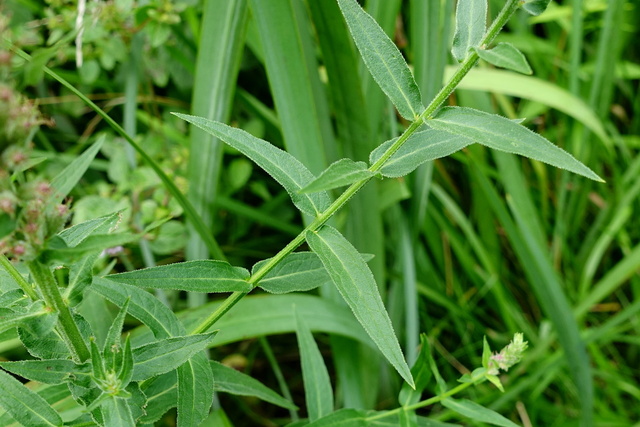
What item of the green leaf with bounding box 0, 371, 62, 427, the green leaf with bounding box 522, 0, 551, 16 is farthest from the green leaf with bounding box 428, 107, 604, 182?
the green leaf with bounding box 0, 371, 62, 427

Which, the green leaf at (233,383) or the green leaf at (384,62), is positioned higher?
the green leaf at (384,62)

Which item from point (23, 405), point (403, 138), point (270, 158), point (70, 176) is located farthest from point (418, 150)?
→ point (23, 405)

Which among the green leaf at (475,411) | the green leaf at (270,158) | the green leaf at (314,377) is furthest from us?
the green leaf at (314,377)

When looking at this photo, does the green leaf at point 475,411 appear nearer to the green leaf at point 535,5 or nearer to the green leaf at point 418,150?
the green leaf at point 418,150

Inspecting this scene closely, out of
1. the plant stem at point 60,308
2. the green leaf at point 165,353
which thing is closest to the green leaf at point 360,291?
the green leaf at point 165,353

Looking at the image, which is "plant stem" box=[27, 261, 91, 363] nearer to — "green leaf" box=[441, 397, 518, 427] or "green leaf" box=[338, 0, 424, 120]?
"green leaf" box=[338, 0, 424, 120]

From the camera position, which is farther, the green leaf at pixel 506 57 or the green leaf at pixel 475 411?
the green leaf at pixel 475 411

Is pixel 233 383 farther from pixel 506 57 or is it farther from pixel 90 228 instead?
pixel 506 57
